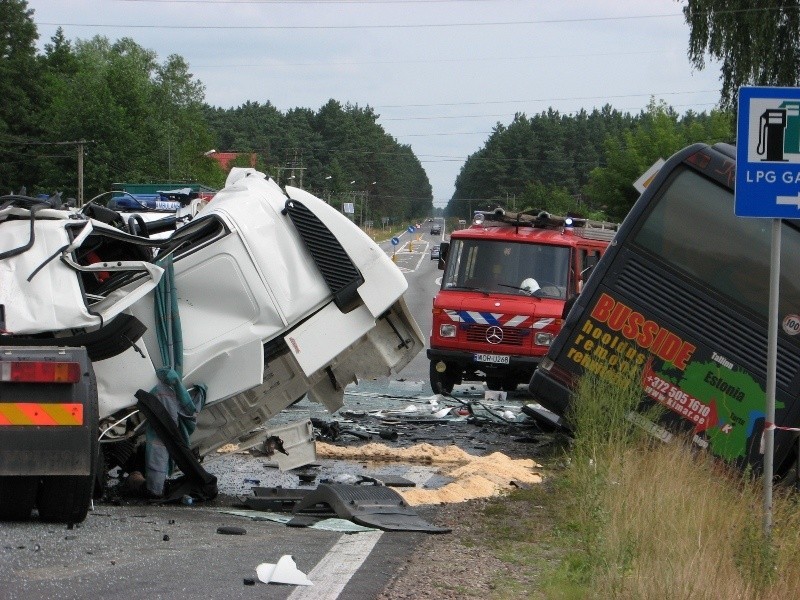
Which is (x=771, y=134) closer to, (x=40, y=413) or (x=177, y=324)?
(x=177, y=324)

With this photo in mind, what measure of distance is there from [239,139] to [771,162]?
153m

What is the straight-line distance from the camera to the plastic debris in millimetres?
6109

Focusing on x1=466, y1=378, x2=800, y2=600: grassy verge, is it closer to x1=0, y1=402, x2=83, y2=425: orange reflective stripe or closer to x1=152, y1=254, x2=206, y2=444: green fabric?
x1=152, y1=254, x2=206, y2=444: green fabric

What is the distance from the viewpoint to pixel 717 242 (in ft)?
32.9

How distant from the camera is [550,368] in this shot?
420 inches

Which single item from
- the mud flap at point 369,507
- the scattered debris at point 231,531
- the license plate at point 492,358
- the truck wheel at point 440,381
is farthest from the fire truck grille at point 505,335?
the scattered debris at point 231,531

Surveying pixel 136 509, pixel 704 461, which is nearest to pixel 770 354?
pixel 704 461

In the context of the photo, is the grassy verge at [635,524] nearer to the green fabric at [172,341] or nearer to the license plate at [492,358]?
the green fabric at [172,341]

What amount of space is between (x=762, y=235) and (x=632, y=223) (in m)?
1.14

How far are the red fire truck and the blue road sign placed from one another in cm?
1014

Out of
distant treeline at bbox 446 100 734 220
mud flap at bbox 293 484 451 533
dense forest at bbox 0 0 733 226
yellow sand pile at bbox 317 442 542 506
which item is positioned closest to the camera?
mud flap at bbox 293 484 451 533

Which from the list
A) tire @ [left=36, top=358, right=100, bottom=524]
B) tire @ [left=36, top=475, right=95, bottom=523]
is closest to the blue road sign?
tire @ [left=36, top=358, right=100, bottom=524]

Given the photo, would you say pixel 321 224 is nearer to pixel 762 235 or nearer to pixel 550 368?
pixel 550 368

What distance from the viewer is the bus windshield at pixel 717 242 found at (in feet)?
32.1
